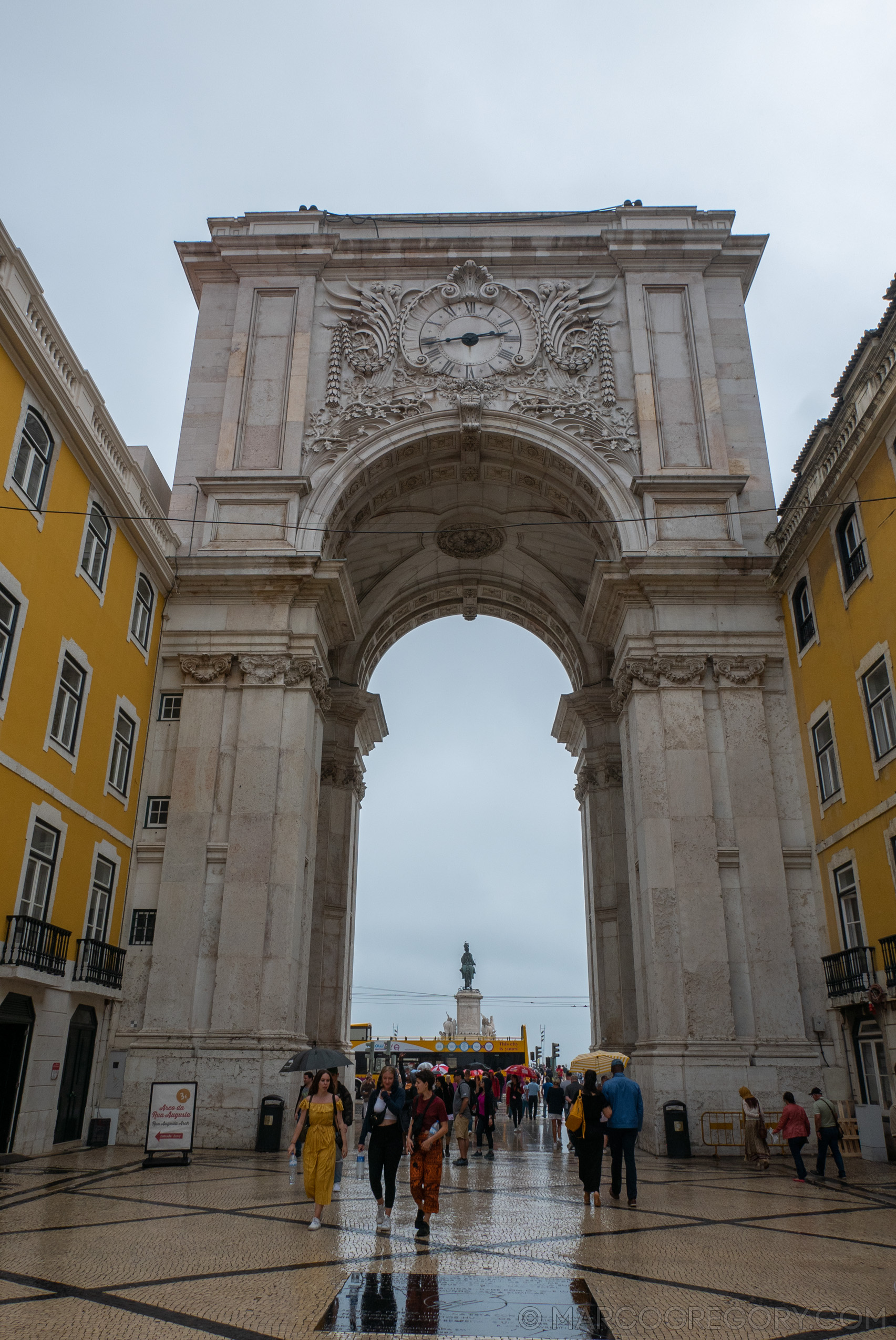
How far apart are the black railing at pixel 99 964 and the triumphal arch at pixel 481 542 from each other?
0.75 m

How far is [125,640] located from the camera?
2200cm

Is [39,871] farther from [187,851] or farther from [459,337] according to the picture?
[459,337]

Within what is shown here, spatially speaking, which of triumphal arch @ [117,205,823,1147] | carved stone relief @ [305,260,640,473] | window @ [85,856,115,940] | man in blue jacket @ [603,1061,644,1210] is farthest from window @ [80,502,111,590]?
man in blue jacket @ [603,1061,644,1210]

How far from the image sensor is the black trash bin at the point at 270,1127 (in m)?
19.4

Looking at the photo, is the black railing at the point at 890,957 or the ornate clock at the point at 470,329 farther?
the ornate clock at the point at 470,329

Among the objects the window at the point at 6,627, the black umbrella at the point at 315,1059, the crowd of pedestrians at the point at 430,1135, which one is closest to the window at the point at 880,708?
the crowd of pedestrians at the point at 430,1135

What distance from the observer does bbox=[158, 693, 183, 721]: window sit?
24156mm

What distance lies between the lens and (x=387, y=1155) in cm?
1088

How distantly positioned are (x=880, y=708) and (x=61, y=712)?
53.1 feet

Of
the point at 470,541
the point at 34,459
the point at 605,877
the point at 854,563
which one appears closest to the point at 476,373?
the point at 470,541

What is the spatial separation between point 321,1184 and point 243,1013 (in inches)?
443

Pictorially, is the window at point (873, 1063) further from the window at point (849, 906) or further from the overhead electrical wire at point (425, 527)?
the overhead electrical wire at point (425, 527)

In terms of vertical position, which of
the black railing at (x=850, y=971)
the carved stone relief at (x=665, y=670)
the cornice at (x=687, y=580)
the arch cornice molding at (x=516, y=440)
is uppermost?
the arch cornice molding at (x=516, y=440)

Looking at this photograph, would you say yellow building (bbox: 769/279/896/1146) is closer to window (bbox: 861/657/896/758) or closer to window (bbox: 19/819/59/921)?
window (bbox: 861/657/896/758)
